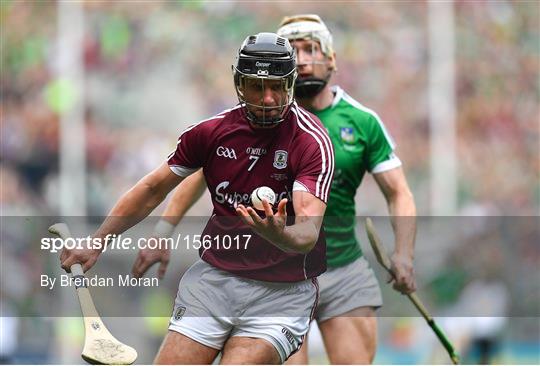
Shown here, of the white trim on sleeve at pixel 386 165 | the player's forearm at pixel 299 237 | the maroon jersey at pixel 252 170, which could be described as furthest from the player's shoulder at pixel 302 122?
the white trim on sleeve at pixel 386 165

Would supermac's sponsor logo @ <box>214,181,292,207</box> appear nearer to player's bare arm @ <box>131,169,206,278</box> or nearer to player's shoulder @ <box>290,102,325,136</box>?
player's shoulder @ <box>290,102,325,136</box>

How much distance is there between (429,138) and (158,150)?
8.89ft

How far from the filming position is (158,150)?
13.8m

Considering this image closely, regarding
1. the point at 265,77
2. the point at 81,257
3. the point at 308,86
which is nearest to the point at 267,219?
the point at 265,77

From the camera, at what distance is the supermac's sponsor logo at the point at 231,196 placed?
5.68 meters

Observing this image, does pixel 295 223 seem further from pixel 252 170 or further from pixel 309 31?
pixel 309 31

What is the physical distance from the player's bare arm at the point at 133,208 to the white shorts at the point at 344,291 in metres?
1.25

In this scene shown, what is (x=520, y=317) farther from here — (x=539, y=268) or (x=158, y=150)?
(x=158, y=150)

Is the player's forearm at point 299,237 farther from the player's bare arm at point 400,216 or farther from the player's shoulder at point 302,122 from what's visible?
the player's bare arm at point 400,216

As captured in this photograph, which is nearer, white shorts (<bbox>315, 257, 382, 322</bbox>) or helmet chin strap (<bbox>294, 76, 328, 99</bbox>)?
helmet chin strap (<bbox>294, 76, 328, 99</bbox>)

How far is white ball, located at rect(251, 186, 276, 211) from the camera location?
5.56m

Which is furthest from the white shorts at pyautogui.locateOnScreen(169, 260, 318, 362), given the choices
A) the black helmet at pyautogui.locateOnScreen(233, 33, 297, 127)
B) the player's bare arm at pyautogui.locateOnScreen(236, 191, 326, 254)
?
the black helmet at pyautogui.locateOnScreen(233, 33, 297, 127)

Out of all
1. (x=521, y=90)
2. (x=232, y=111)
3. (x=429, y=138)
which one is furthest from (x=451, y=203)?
(x=232, y=111)

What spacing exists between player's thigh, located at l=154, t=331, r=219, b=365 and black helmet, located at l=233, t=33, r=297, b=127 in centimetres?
93
